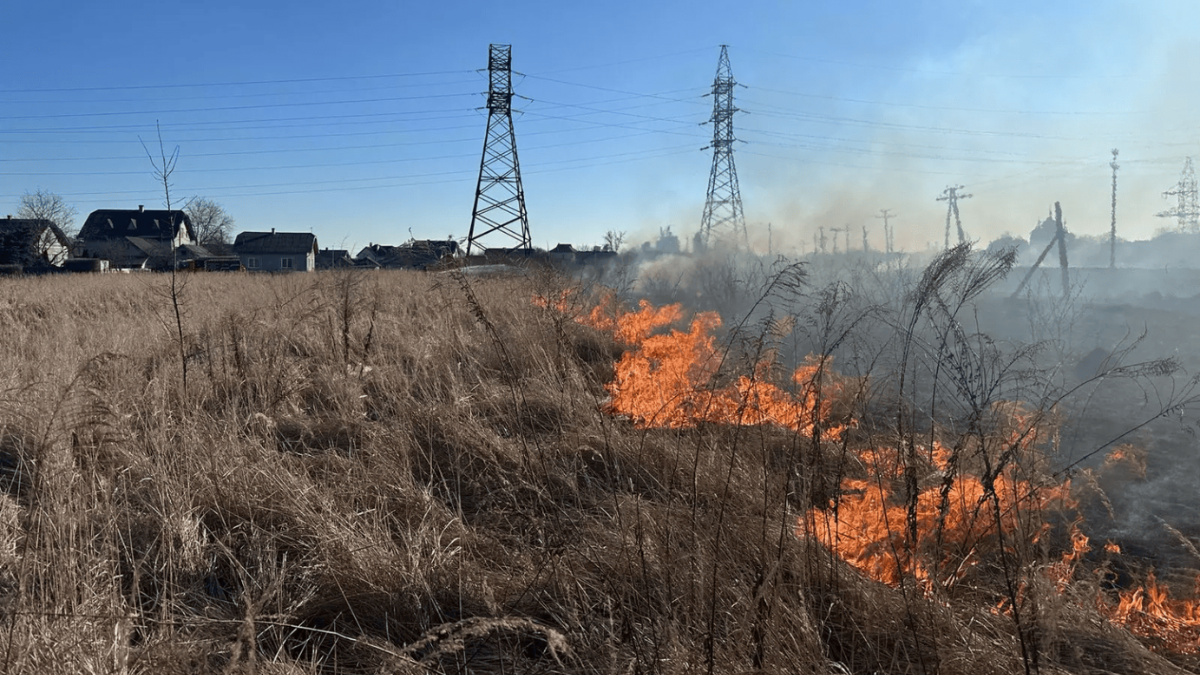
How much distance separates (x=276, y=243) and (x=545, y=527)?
193 ft

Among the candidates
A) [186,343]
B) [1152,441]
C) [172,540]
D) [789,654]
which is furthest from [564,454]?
[1152,441]

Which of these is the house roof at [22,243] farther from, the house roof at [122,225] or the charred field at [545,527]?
the charred field at [545,527]

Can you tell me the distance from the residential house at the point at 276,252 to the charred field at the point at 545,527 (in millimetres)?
51586

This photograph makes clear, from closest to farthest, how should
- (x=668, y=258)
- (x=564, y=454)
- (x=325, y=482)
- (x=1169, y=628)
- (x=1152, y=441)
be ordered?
1. (x=1169, y=628)
2. (x=325, y=482)
3. (x=564, y=454)
4. (x=1152, y=441)
5. (x=668, y=258)

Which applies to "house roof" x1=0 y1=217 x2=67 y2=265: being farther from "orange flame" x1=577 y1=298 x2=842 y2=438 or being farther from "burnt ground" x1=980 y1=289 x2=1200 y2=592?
"burnt ground" x1=980 y1=289 x2=1200 y2=592

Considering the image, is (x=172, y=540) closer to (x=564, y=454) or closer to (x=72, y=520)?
(x=72, y=520)

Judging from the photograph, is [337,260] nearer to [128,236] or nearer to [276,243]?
[276,243]

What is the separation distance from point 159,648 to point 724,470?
2.57 metres

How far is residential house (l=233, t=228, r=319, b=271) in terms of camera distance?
54.4 meters

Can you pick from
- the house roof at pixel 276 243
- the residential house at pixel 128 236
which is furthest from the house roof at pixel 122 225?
the house roof at pixel 276 243

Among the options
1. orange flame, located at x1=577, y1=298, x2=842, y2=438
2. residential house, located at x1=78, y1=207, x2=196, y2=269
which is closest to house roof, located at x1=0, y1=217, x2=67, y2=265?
residential house, located at x1=78, y1=207, x2=196, y2=269

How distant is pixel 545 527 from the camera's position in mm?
2908

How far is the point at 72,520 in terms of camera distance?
2479mm

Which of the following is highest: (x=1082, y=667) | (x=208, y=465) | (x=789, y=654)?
(x=208, y=465)
